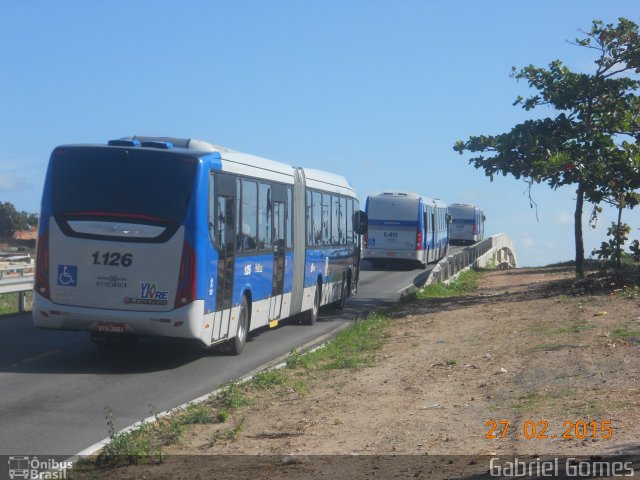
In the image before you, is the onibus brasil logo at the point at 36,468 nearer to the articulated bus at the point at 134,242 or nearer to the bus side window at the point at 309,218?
the articulated bus at the point at 134,242

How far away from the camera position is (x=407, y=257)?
45812mm

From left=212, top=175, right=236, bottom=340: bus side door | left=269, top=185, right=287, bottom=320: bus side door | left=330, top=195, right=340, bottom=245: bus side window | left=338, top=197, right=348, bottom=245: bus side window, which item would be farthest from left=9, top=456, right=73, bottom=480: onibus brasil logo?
left=338, top=197, right=348, bottom=245: bus side window

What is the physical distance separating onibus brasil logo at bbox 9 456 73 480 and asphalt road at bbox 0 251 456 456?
13.1 inches

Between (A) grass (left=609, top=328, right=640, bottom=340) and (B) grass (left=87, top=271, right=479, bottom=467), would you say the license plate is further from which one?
(A) grass (left=609, top=328, right=640, bottom=340)

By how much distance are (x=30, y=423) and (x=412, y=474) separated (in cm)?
465

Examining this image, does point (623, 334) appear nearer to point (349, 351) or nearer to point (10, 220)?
point (349, 351)

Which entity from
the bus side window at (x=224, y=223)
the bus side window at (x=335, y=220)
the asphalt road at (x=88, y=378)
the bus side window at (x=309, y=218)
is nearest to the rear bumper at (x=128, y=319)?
the asphalt road at (x=88, y=378)

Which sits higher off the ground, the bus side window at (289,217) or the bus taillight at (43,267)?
the bus side window at (289,217)

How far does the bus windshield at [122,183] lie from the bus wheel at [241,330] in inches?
119

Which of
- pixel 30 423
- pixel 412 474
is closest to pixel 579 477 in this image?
pixel 412 474

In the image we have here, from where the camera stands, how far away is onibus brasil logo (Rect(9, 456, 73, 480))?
8161mm

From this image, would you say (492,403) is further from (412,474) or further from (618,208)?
(618,208)

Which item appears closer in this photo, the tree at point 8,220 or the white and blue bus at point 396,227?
the white and blue bus at point 396,227

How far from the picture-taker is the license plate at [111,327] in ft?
47.0
